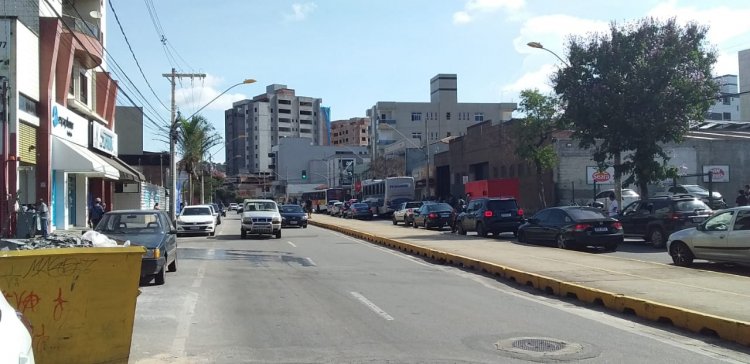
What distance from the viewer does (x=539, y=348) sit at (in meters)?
7.41

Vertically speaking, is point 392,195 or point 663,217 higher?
point 392,195

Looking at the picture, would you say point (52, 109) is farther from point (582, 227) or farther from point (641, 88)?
point (641, 88)

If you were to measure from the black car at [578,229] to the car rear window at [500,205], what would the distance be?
5.11m

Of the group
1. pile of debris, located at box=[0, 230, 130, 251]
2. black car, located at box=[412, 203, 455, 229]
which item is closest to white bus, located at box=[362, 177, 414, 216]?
black car, located at box=[412, 203, 455, 229]

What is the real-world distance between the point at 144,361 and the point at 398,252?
1485 cm

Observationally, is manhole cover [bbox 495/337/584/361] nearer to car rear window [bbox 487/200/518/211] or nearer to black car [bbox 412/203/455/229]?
car rear window [bbox 487/200/518/211]

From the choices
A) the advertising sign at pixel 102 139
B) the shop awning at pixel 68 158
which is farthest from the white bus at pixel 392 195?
the shop awning at pixel 68 158

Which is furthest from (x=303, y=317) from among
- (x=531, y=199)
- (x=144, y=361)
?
(x=531, y=199)

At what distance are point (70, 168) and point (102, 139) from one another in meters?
8.50

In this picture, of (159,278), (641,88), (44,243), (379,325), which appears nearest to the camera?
(44,243)

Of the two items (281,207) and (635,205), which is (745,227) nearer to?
(635,205)

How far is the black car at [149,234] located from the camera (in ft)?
39.8

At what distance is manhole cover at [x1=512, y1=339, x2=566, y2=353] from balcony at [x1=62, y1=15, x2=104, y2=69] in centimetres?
2608

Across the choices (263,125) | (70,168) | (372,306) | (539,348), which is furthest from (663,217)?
(263,125)
